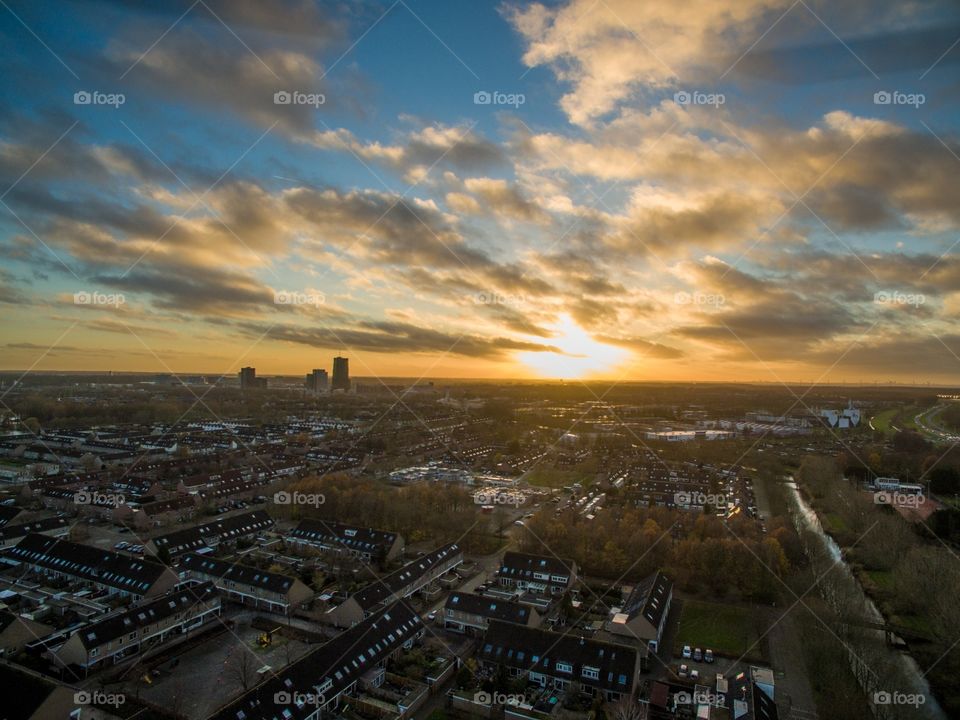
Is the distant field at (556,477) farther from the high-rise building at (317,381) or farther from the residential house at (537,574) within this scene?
the high-rise building at (317,381)

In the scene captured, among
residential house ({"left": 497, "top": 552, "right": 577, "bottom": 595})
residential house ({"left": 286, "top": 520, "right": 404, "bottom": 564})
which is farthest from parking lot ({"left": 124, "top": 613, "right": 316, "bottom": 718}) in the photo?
residential house ({"left": 497, "top": 552, "right": 577, "bottom": 595})

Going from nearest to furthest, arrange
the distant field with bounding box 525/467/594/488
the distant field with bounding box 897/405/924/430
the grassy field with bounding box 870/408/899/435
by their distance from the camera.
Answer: the distant field with bounding box 525/467/594/488
the grassy field with bounding box 870/408/899/435
the distant field with bounding box 897/405/924/430

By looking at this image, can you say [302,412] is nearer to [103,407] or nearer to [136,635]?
[103,407]

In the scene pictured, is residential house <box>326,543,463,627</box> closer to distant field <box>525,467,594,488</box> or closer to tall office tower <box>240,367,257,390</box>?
distant field <box>525,467,594,488</box>

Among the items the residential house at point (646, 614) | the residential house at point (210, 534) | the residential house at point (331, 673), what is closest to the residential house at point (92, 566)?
the residential house at point (210, 534)

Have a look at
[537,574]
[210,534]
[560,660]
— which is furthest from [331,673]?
[210,534]

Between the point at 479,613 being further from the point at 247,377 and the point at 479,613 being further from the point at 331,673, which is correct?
the point at 247,377

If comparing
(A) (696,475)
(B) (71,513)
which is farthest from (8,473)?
(A) (696,475)

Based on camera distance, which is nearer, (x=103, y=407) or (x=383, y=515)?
(x=383, y=515)
